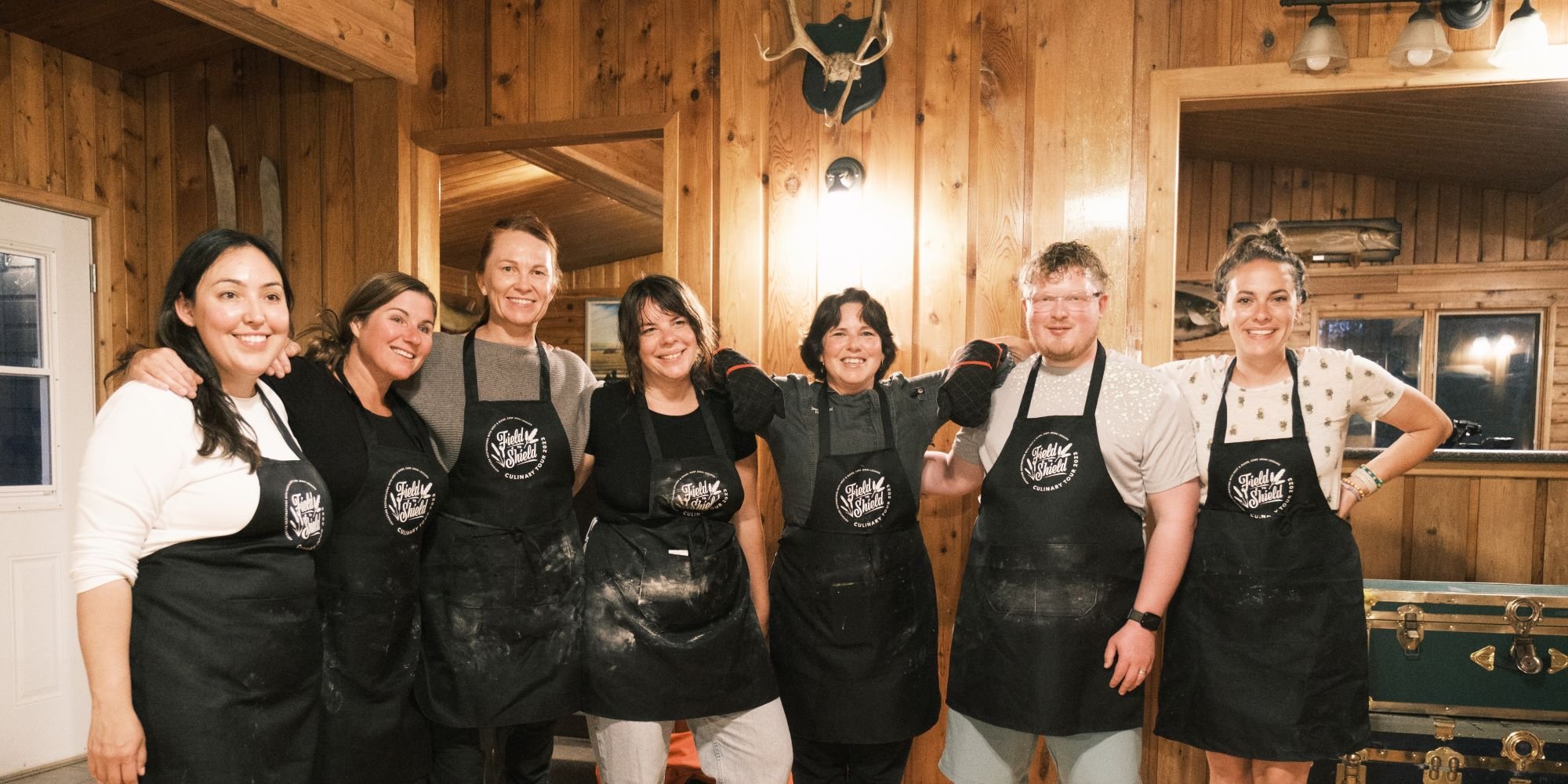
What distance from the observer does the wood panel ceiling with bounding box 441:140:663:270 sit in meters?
5.15

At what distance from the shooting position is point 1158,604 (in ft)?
6.68

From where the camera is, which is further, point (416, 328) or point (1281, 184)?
point (1281, 184)

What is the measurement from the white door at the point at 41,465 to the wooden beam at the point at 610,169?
186 centimetres

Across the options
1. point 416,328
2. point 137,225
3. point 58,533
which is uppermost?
point 137,225

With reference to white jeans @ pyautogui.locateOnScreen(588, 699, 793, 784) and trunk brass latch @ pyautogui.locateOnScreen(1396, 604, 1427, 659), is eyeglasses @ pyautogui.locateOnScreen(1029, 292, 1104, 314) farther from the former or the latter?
trunk brass latch @ pyautogui.locateOnScreen(1396, 604, 1427, 659)

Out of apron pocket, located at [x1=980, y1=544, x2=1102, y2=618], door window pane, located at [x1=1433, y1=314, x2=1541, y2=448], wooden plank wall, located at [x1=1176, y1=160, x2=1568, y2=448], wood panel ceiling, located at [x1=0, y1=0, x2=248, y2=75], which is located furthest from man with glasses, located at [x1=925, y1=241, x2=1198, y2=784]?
door window pane, located at [x1=1433, y1=314, x2=1541, y2=448]

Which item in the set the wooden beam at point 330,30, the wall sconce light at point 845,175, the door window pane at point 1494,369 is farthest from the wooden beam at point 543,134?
the door window pane at point 1494,369

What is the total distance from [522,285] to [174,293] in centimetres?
76

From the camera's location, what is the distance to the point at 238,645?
162 cm

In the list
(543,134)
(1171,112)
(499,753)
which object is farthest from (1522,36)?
(499,753)

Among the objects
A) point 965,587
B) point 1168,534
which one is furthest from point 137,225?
point 1168,534

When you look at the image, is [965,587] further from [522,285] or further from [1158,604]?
[522,285]

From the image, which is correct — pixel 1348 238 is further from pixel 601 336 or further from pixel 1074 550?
pixel 601 336

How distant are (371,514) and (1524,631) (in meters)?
3.03
